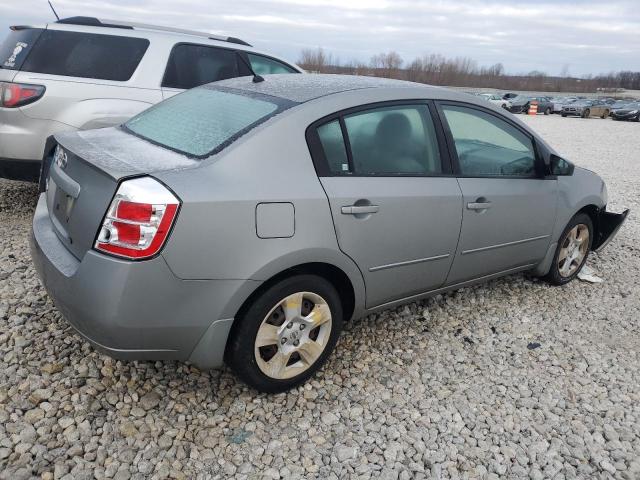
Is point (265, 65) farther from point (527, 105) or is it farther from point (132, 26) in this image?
point (527, 105)

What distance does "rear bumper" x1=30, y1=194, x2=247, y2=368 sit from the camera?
2.09m

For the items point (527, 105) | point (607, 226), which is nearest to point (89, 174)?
point (607, 226)

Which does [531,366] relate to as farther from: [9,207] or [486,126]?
[9,207]

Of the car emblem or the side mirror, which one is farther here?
the side mirror

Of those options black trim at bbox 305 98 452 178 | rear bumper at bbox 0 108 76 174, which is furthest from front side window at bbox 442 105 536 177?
rear bumper at bbox 0 108 76 174

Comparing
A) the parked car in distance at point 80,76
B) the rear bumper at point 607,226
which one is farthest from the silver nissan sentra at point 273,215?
the parked car in distance at point 80,76

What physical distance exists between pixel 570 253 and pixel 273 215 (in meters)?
3.04

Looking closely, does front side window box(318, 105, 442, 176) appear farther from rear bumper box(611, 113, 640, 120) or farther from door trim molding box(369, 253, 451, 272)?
rear bumper box(611, 113, 640, 120)

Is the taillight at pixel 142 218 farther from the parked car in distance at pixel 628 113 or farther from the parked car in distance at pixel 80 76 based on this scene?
the parked car in distance at pixel 628 113

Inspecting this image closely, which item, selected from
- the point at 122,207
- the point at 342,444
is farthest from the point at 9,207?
the point at 342,444

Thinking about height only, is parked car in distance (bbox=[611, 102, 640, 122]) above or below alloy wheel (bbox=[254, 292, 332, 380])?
below

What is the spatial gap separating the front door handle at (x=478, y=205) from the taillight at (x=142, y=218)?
183 centimetres

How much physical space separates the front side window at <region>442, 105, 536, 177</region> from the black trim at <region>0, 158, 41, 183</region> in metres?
3.45

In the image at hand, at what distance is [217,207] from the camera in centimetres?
217
